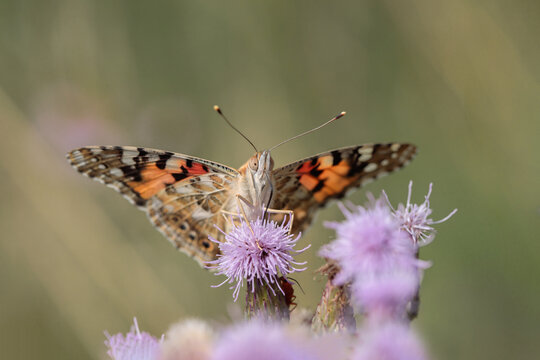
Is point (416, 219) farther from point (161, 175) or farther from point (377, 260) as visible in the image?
point (161, 175)

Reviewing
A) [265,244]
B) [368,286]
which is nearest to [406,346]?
[368,286]

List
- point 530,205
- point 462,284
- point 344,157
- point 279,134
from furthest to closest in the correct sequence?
1. point 279,134
2. point 462,284
3. point 530,205
4. point 344,157

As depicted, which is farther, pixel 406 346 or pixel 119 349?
pixel 119 349

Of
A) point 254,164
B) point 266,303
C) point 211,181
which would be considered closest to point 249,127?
point 211,181

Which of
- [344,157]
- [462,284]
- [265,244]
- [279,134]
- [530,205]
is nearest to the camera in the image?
[265,244]

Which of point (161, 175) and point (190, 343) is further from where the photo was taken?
point (161, 175)

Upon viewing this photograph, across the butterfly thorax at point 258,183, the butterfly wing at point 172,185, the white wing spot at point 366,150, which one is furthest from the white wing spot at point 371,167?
the butterfly wing at point 172,185

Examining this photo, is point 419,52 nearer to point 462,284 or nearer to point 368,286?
point 462,284

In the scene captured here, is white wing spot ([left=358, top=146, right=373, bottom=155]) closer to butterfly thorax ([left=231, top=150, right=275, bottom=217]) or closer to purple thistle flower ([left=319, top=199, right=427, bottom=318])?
butterfly thorax ([left=231, top=150, right=275, bottom=217])
